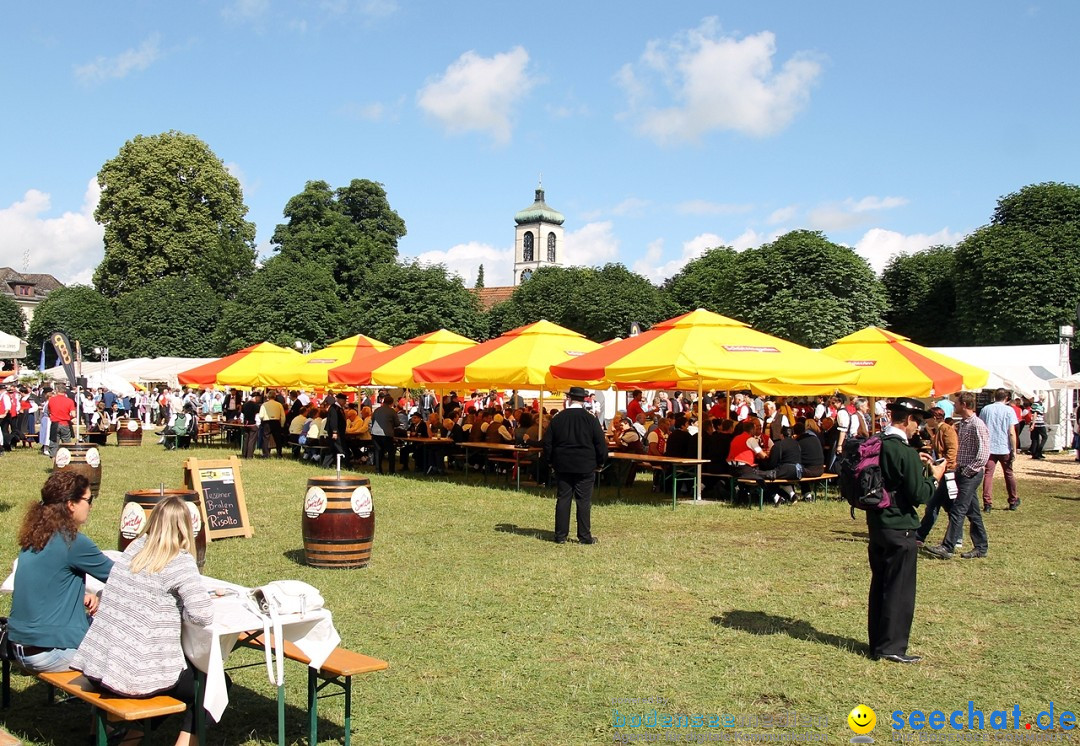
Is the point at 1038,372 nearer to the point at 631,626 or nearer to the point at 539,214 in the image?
the point at 631,626

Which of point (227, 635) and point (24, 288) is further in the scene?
point (24, 288)

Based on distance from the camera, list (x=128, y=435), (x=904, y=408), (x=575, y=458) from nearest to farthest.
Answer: (x=904, y=408)
(x=575, y=458)
(x=128, y=435)

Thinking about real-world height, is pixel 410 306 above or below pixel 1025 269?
below

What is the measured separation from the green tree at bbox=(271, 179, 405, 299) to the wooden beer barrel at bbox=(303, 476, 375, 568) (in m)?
46.5

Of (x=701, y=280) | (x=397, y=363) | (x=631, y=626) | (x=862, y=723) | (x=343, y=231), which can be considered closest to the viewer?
(x=862, y=723)

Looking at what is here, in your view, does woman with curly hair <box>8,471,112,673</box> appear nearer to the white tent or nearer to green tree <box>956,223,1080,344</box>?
the white tent

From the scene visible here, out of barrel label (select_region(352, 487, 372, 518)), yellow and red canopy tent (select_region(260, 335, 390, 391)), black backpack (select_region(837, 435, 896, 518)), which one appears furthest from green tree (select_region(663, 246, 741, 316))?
black backpack (select_region(837, 435, 896, 518))

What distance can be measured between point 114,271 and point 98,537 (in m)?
53.3

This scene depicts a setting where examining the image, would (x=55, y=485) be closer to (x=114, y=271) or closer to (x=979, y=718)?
(x=979, y=718)

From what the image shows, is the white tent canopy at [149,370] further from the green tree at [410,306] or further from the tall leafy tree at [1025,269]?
the tall leafy tree at [1025,269]

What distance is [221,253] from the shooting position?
58.6 meters

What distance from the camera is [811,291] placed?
1855 inches

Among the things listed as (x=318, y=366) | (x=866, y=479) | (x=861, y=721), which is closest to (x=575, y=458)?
(x=866, y=479)

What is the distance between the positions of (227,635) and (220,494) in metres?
6.72
